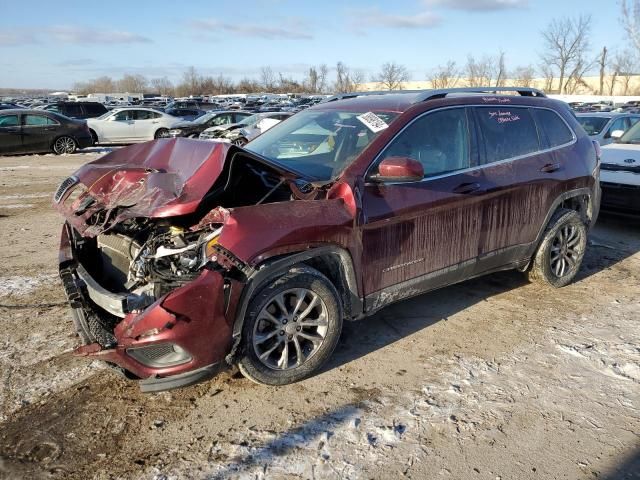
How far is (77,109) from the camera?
2394cm

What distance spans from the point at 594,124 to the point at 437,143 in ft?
32.7

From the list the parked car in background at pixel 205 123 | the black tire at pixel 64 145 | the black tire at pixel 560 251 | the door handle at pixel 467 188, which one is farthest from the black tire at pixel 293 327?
the parked car in background at pixel 205 123

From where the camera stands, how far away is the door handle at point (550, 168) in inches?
189

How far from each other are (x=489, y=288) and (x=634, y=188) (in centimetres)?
334

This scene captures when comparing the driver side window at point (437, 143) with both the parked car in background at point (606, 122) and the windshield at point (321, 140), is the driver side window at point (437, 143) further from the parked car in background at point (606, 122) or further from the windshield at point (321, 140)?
the parked car in background at point (606, 122)

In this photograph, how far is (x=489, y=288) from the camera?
209 inches

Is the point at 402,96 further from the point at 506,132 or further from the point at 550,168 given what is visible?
the point at 550,168

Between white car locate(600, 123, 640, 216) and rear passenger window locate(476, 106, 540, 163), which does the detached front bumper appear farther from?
white car locate(600, 123, 640, 216)

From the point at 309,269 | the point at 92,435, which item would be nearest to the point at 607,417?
the point at 309,269

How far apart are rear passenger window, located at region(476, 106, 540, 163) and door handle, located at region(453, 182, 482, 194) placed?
311mm

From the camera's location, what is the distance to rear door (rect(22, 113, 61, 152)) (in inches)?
647

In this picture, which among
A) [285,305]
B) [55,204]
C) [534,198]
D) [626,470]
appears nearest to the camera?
[626,470]

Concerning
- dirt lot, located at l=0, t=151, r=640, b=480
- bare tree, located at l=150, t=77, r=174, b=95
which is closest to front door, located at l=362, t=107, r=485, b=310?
dirt lot, located at l=0, t=151, r=640, b=480

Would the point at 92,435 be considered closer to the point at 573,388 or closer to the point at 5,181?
the point at 573,388
